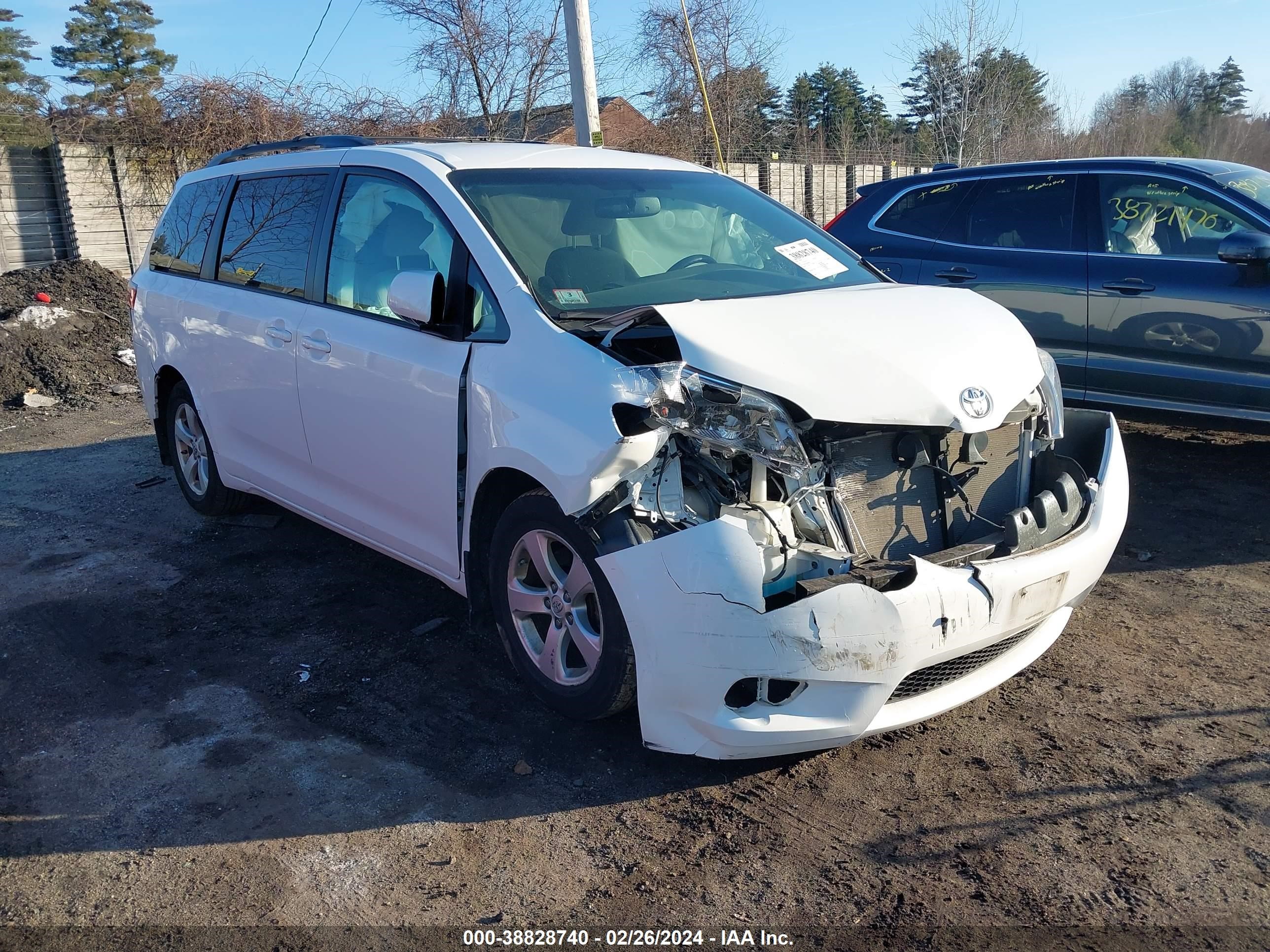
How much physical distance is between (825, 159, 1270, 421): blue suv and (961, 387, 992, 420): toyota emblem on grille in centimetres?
335

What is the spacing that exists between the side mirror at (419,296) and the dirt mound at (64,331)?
7.86 meters

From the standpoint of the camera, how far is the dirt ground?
8.89 ft

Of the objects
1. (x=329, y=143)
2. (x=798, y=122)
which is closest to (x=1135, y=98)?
(x=798, y=122)

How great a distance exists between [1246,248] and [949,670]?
387 cm

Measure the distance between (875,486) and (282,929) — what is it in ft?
7.00

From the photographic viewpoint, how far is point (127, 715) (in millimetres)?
3885

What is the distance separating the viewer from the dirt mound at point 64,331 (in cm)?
1044

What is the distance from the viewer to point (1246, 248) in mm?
5613

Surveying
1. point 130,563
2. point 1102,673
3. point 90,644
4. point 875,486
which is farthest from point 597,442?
point 130,563

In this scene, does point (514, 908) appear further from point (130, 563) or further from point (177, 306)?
point (177, 306)

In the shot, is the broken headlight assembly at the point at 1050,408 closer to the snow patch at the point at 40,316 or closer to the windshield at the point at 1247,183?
the windshield at the point at 1247,183

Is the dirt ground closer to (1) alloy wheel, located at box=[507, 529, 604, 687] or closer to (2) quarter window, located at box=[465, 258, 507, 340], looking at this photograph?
(1) alloy wheel, located at box=[507, 529, 604, 687]

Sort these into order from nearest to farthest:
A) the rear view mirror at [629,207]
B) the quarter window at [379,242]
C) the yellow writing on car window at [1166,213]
A: the quarter window at [379,242]
the rear view mirror at [629,207]
the yellow writing on car window at [1166,213]

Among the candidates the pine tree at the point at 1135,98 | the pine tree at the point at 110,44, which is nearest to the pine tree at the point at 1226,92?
the pine tree at the point at 1135,98
